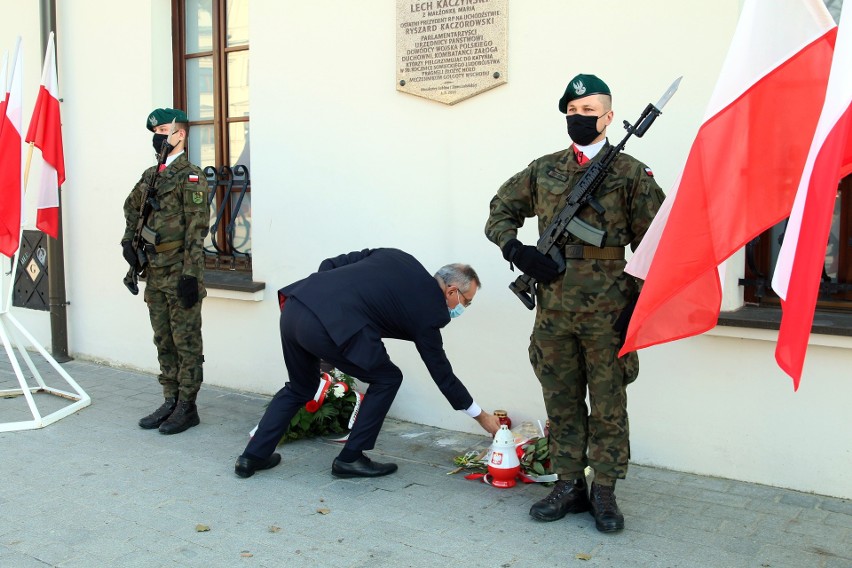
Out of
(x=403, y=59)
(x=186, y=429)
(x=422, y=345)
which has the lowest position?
(x=186, y=429)

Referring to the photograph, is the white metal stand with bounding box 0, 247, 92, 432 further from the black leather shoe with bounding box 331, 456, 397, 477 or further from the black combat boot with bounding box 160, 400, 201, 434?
the black leather shoe with bounding box 331, 456, 397, 477

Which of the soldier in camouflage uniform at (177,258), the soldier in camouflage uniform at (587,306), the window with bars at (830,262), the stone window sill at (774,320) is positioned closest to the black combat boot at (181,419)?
the soldier in camouflage uniform at (177,258)

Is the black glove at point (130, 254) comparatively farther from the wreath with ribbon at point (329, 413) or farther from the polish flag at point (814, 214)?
the polish flag at point (814, 214)

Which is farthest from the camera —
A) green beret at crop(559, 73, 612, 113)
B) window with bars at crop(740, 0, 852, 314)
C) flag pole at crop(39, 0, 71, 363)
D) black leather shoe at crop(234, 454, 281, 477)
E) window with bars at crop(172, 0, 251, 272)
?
flag pole at crop(39, 0, 71, 363)

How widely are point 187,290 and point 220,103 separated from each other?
2353 millimetres

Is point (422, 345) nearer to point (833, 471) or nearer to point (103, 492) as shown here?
point (103, 492)

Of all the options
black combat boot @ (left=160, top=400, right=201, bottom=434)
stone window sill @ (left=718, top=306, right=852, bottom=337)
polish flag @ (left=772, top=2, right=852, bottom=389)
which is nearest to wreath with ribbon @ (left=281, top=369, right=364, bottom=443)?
black combat boot @ (left=160, top=400, right=201, bottom=434)

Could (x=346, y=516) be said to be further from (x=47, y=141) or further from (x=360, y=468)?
(x=47, y=141)

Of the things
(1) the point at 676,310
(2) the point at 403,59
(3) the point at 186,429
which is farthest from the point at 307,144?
(1) the point at 676,310

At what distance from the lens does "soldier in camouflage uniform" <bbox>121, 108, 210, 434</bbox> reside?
5391 mm

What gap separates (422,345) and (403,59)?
2.08 m

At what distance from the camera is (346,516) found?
4059 millimetres

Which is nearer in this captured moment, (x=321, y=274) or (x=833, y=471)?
(x=833, y=471)

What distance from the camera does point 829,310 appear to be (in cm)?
435
